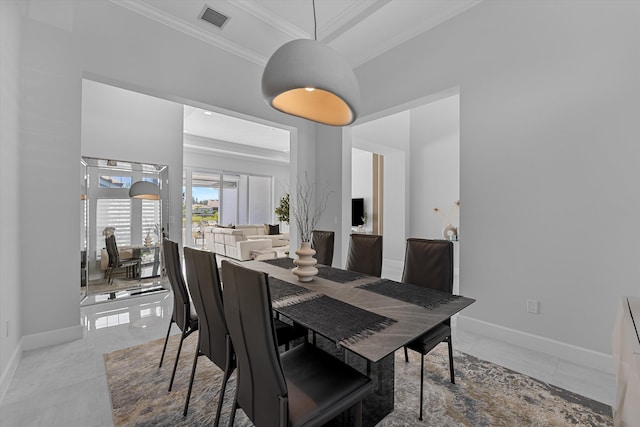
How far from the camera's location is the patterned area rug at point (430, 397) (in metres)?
1.57

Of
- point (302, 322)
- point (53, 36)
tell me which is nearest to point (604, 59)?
point (302, 322)

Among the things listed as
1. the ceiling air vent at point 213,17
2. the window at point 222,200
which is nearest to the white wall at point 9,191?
the ceiling air vent at point 213,17

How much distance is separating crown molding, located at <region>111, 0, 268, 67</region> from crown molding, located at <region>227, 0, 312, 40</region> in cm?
60

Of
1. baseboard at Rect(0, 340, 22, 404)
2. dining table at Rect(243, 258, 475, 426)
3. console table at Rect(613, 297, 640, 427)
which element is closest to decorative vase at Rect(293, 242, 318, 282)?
dining table at Rect(243, 258, 475, 426)

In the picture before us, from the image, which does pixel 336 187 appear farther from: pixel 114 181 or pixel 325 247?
pixel 114 181

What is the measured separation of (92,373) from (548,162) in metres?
3.90

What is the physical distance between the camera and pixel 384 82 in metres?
3.62

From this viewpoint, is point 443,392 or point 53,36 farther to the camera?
point 53,36

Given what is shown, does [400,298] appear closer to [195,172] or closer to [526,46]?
[526,46]

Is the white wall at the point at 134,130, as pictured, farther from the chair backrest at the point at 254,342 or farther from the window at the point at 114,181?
the chair backrest at the point at 254,342

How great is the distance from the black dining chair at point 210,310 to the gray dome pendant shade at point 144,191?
3.02 m

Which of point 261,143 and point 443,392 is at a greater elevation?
point 261,143

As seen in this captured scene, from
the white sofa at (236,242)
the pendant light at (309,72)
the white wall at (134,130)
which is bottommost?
the white sofa at (236,242)

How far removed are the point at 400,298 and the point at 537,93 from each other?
7.23 feet
